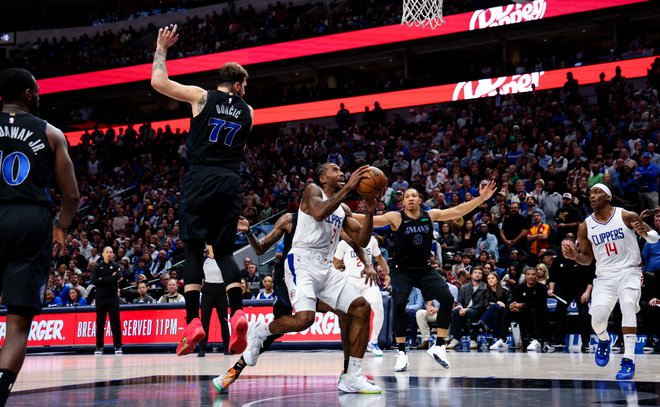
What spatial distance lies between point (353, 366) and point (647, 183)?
37.3 ft

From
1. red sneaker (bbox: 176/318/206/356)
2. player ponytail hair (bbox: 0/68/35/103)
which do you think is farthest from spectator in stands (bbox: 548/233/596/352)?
player ponytail hair (bbox: 0/68/35/103)

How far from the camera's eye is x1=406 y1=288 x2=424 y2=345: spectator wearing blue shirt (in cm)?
1647

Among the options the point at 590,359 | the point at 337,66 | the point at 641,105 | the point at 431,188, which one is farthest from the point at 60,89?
the point at 590,359

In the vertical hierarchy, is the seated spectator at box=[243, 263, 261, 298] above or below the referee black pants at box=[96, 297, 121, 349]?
above

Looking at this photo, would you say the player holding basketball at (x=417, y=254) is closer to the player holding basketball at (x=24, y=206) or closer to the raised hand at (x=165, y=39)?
the raised hand at (x=165, y=39)

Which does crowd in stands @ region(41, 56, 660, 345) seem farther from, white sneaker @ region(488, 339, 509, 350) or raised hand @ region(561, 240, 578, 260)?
raised hand @ region(561, 240, 578, 260)

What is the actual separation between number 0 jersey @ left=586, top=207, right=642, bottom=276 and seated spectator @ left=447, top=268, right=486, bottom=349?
5815 mm

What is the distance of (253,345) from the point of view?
7.93m

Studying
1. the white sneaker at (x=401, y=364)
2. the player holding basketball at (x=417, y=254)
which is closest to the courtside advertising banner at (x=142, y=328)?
the player holding basketball at (x=417, y=254)

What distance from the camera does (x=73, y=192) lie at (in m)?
5.09

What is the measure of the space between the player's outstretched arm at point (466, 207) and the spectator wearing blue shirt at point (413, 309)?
5747mm

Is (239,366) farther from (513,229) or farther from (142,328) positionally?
(142,328)

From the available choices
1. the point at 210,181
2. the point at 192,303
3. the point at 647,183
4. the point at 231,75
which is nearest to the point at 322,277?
the point at 192,303

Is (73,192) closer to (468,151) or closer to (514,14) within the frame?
(468,151)
